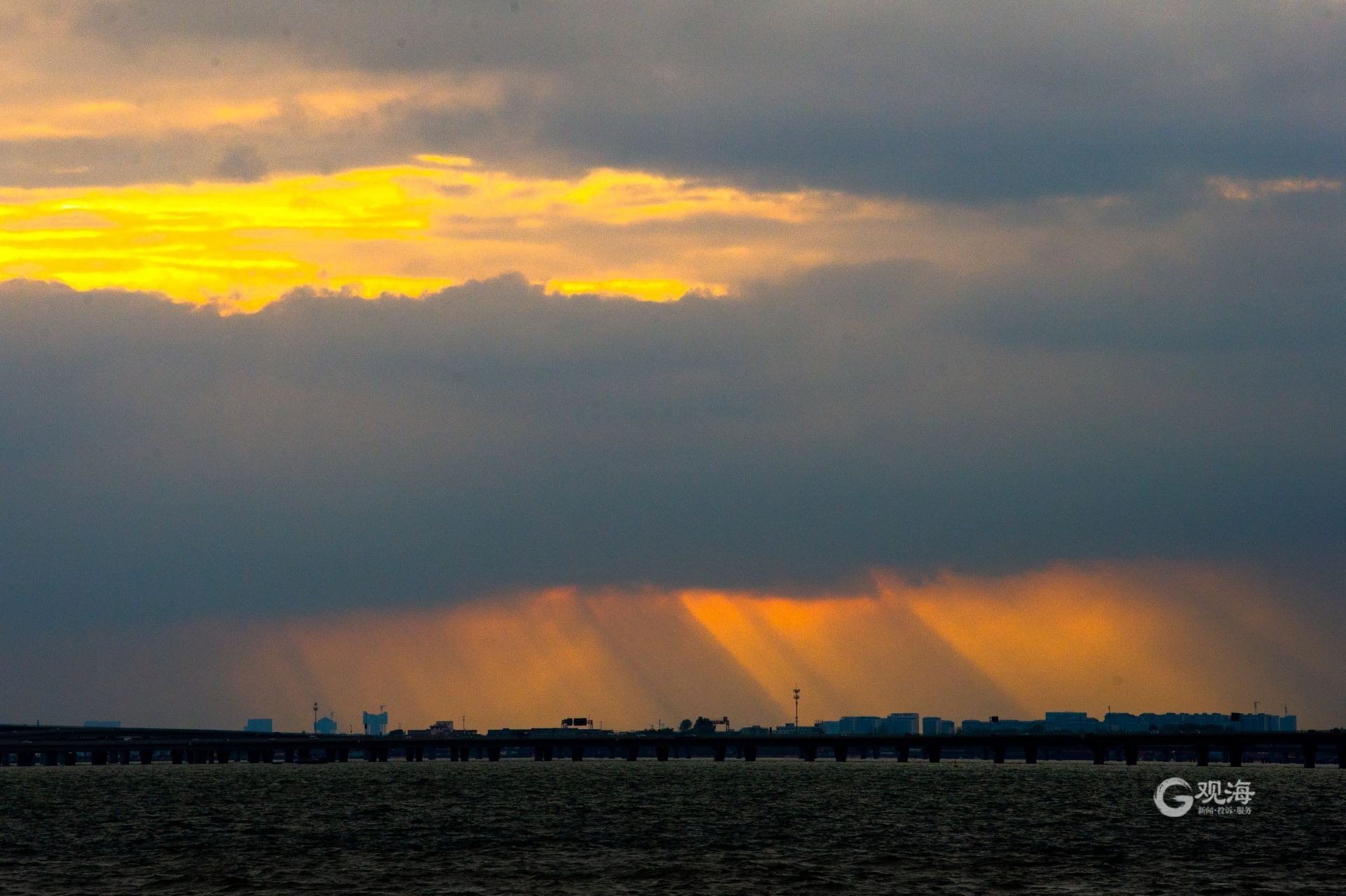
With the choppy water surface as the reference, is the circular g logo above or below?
below

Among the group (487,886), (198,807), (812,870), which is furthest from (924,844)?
(198,807)

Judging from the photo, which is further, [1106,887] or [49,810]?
[49,810]

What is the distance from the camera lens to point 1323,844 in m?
113

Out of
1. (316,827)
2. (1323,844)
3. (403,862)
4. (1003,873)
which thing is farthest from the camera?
(316,827)

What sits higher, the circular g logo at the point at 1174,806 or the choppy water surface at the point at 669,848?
the choppy water surface at the point at 669,848

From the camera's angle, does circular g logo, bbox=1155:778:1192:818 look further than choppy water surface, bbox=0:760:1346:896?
Yes

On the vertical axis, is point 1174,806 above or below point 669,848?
below

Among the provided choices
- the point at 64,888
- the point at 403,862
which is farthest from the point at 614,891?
the point at 64,888

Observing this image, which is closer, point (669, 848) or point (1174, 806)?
point (669, 848)

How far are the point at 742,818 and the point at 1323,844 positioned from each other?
4816 cm

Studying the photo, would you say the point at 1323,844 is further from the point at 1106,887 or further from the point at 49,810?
the point at 49,810

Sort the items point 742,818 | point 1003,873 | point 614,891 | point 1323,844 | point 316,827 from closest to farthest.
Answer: point 614,891
point 1003,873
point 1323,844
point 316,827
point 742,818

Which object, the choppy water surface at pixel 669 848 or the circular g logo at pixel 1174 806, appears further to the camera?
the circular g logo at pixel 1174 806

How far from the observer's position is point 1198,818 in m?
150
